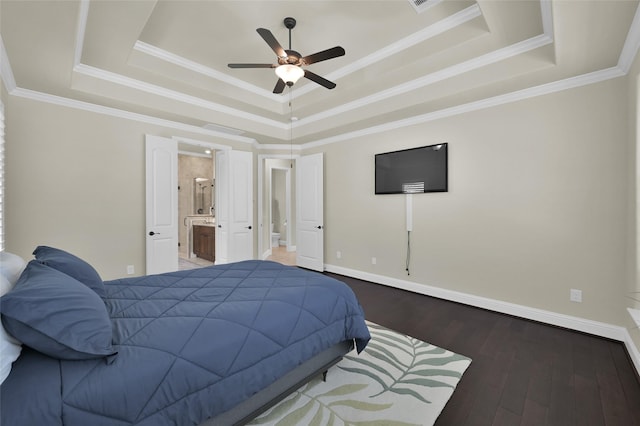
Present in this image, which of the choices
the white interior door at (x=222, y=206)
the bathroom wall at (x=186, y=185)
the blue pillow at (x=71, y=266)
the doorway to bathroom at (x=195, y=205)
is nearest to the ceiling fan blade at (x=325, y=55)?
the blue pillow at (x=71, y=266)

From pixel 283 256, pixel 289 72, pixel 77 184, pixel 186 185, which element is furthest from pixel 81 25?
pixel 283 256

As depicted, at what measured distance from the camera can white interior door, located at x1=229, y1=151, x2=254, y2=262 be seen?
5.04 meters

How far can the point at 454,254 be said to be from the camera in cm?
379

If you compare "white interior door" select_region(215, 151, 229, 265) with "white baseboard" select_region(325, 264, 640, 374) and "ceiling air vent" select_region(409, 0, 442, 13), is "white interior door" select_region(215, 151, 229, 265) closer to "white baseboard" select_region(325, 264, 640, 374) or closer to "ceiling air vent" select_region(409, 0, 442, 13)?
"white baseboard" select_region(325, 264, 640, 374)

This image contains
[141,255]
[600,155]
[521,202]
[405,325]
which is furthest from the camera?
[141,255]

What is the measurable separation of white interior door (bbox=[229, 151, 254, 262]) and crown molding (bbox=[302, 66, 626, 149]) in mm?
1946

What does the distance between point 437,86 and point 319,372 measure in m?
3.28

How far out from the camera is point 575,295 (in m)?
2.92

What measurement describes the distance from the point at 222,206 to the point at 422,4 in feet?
13.5

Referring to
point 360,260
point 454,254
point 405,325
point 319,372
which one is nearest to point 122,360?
point 319,372

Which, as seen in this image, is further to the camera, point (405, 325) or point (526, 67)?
point (405, 325)

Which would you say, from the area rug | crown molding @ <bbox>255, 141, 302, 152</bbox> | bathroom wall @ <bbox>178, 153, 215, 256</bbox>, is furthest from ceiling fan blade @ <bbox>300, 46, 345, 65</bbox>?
bathroom wall @ <bbox>178, 153, 215, 256</bbox>

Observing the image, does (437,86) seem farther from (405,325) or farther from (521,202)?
(405,325)

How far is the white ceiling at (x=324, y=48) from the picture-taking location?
87.0 inches
